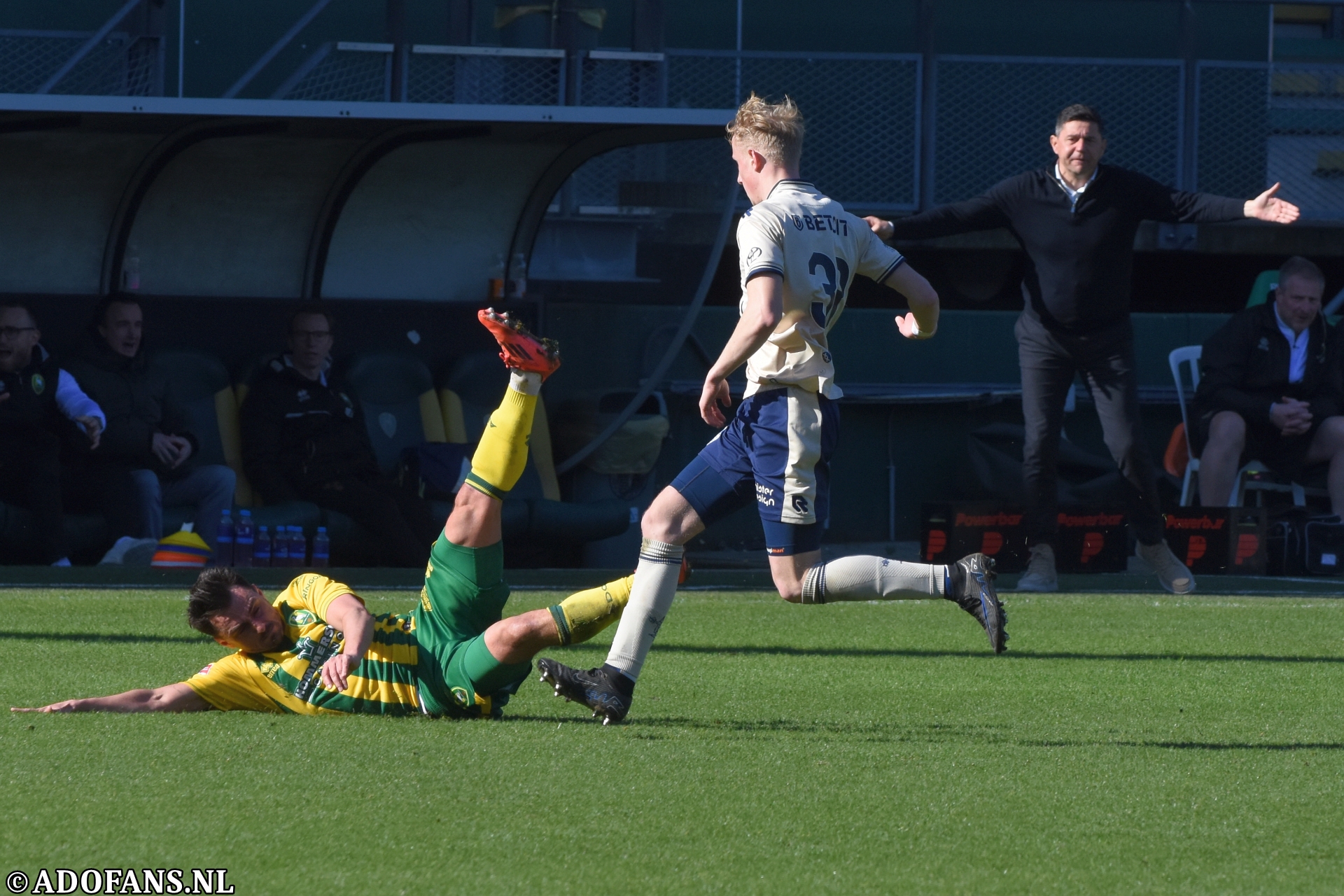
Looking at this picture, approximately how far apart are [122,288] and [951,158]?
6234 millimetres

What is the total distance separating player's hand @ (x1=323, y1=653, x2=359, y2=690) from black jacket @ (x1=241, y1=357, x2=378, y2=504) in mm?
6598

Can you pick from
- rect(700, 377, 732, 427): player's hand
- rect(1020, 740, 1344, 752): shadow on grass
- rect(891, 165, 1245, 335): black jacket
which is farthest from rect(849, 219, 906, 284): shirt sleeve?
rect(891, 165, 1245, 335): black jacket

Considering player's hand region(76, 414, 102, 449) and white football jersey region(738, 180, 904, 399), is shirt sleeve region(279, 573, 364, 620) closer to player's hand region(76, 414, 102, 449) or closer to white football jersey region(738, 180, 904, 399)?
white football jersey region(738, 180, 904, 399)

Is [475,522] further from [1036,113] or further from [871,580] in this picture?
[1036,113]

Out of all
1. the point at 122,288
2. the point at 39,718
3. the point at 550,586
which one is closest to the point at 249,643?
the point at 39,718

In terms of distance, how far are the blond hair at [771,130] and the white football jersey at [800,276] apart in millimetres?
86

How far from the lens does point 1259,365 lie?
11.3 metres

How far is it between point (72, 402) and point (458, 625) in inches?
236

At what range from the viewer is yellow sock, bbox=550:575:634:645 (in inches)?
196

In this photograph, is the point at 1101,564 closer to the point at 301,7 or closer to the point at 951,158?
the point at 951,158

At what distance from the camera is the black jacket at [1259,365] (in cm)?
1131

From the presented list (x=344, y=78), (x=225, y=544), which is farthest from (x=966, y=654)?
(x=344, y=78)

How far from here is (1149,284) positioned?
663 inches

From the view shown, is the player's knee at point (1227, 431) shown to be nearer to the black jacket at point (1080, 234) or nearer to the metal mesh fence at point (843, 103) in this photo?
the black jacket at point (1080, 234)
